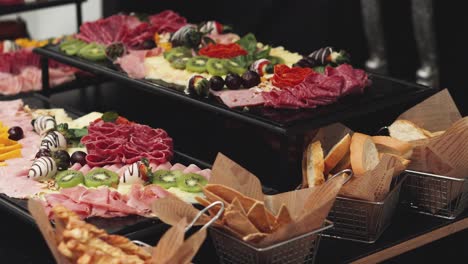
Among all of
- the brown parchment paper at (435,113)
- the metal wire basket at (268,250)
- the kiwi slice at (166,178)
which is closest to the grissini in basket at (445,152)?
the brown parchment paper at (435,113)

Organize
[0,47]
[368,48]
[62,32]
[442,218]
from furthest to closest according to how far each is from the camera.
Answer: [62,32]
[368,48]
[0,47]
[442,218]

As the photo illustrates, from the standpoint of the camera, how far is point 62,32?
7.09 meters

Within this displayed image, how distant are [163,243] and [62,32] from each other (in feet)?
16.5

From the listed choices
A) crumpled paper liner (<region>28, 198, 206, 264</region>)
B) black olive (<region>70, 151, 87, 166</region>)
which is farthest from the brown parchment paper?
crumpled paper liner (<region>28, 198, 206, 264</region>)

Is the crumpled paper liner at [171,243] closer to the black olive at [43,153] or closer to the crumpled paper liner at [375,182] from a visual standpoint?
the crumpled paper liner at [375,182]

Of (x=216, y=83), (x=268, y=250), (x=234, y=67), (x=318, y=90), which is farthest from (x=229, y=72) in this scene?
(x=268, y=250)

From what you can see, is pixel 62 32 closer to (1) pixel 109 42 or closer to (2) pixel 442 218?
(1) pixel 109 42

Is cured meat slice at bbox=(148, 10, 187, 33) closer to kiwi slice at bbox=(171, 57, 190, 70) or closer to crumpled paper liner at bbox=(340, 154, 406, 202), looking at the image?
kiwi slice at bbox=(171, 57, 190, 70)

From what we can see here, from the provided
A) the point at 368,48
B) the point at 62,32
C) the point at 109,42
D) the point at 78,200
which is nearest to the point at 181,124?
the point at 109,42

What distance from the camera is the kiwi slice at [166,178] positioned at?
2.93m

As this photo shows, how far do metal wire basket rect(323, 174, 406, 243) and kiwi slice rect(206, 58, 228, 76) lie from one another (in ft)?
3.44

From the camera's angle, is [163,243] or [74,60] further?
[74,60]

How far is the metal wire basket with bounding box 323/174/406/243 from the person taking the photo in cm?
275

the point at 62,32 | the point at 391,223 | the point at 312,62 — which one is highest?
the point at 312,62
